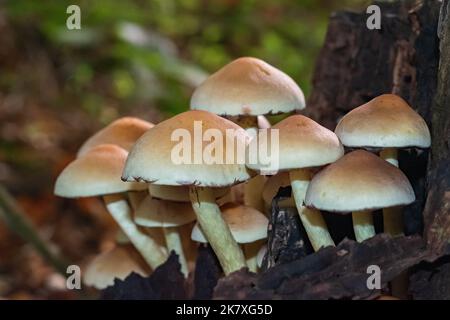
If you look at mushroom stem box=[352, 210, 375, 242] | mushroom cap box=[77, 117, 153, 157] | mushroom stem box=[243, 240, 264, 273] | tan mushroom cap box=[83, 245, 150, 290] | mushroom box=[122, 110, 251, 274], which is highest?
mushroom box=[122, 110, 251, 274]

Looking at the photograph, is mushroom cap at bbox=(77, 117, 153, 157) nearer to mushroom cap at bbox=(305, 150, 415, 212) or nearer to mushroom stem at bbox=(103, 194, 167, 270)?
mushroom stem at bbox=(103, 194, 167, 270)

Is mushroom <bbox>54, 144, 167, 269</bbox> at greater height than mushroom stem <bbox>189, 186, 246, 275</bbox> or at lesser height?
greater

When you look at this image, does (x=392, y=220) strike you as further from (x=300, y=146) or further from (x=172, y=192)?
(x=172, y=192)

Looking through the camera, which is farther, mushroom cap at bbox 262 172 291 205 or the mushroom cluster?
mushroom cap at bbox 262 172 291 205

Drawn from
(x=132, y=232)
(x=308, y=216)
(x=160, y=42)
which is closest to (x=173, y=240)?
(x=132, y=232)

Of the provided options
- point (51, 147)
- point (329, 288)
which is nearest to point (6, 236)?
point (51, 147)

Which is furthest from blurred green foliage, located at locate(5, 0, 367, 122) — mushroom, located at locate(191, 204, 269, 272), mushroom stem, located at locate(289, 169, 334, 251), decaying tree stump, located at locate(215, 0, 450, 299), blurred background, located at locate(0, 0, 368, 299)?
mushroom stem, located at locate(289, 169, 334, 251)
